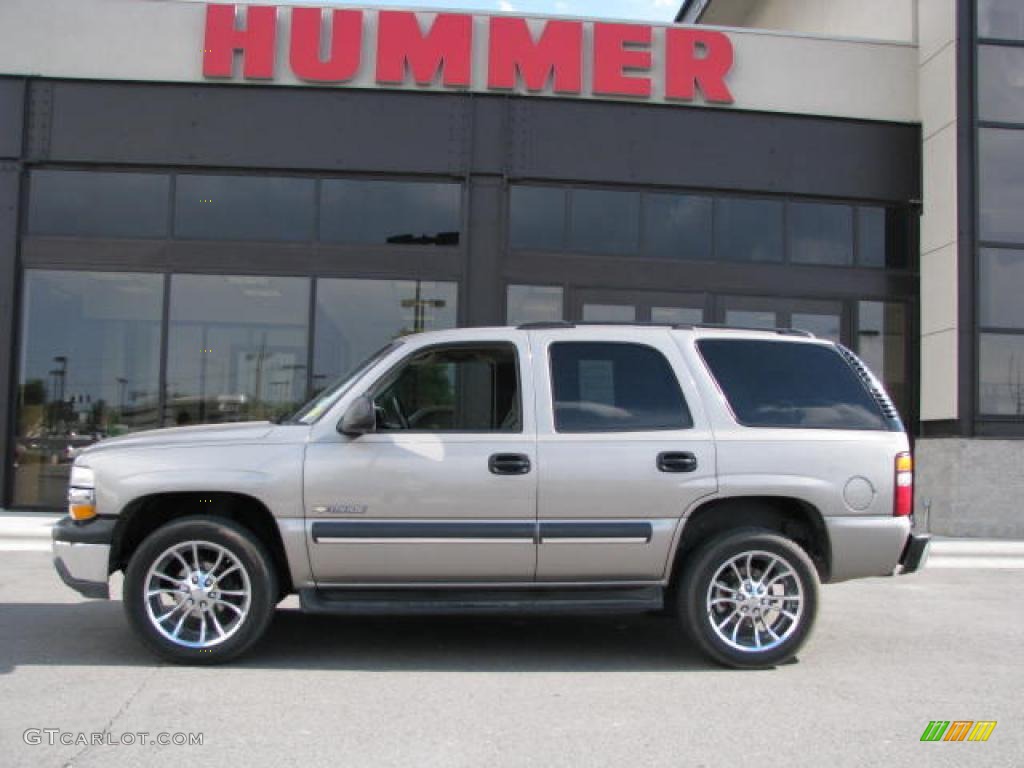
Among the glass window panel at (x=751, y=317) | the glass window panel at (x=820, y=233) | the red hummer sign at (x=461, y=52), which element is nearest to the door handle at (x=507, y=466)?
the glass window panel at (x=751, y=317)

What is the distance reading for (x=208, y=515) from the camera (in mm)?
5352

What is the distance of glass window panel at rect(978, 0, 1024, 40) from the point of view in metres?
12.3

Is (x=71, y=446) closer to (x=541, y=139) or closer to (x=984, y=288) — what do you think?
(x=541, y=139)

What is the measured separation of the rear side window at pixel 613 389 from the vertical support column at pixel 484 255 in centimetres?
699

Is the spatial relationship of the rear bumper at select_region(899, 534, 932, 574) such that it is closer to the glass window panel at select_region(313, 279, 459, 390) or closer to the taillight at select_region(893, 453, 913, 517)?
the taillight at select_region(893, 453, 913, 517)

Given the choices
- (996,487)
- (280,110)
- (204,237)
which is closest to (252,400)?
(204,237)

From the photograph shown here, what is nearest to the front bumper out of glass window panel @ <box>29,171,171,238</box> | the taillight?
the taillight

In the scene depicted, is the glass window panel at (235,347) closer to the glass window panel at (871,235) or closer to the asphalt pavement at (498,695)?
the asphalt pavement at (498,695)

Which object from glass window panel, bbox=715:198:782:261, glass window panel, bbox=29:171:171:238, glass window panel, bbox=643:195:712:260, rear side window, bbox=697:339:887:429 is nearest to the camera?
rear side window, bbox=697:339:887:429

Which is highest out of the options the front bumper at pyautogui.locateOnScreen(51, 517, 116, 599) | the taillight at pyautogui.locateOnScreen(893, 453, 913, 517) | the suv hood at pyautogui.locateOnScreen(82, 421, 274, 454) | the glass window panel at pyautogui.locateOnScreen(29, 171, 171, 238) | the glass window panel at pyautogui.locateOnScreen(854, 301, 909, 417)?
the glass window panel at pyautogui.locateOnScreen(29, 171, 171, 238)

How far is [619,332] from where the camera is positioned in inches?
224

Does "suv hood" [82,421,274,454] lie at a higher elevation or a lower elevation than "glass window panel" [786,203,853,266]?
lower

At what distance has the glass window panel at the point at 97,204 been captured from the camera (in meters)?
12.5

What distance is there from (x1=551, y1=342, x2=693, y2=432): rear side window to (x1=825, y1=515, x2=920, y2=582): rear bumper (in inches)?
43.1
